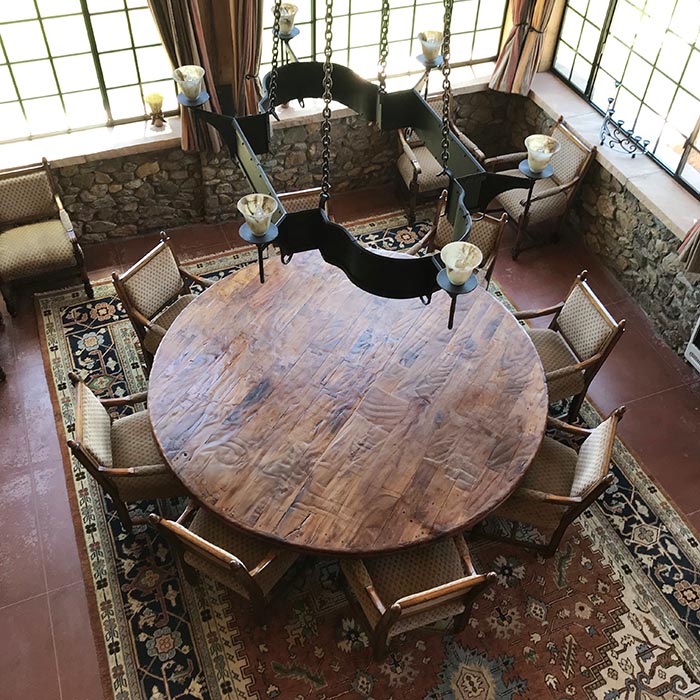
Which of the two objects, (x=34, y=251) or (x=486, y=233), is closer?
(x=486, y=233)

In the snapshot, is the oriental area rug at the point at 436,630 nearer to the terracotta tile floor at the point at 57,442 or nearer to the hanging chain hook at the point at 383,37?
the terracotta tile floor at the point at 57,442

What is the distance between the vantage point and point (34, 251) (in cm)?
515

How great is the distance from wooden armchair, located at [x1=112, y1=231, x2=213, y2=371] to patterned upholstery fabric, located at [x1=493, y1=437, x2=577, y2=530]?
225cm

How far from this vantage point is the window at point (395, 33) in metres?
5.71

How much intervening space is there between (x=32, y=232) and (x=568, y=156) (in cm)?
416

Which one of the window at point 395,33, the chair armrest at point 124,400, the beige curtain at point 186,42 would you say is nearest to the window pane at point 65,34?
the window at point 395,33

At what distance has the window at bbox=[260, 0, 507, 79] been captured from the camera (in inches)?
225

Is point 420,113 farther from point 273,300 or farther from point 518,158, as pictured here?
point 518,158

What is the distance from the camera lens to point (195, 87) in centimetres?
327

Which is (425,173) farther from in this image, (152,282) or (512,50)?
(152,282)

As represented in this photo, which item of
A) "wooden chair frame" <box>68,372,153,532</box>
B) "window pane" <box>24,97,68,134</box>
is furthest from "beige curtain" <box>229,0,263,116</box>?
"wooden chair frame" <box>68,372,153,532</box>

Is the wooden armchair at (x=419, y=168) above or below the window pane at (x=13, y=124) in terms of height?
below

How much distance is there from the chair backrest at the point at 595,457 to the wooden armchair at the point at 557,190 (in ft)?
7.48

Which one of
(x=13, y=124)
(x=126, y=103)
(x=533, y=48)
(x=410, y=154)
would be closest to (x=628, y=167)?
(x=533, y=48)
